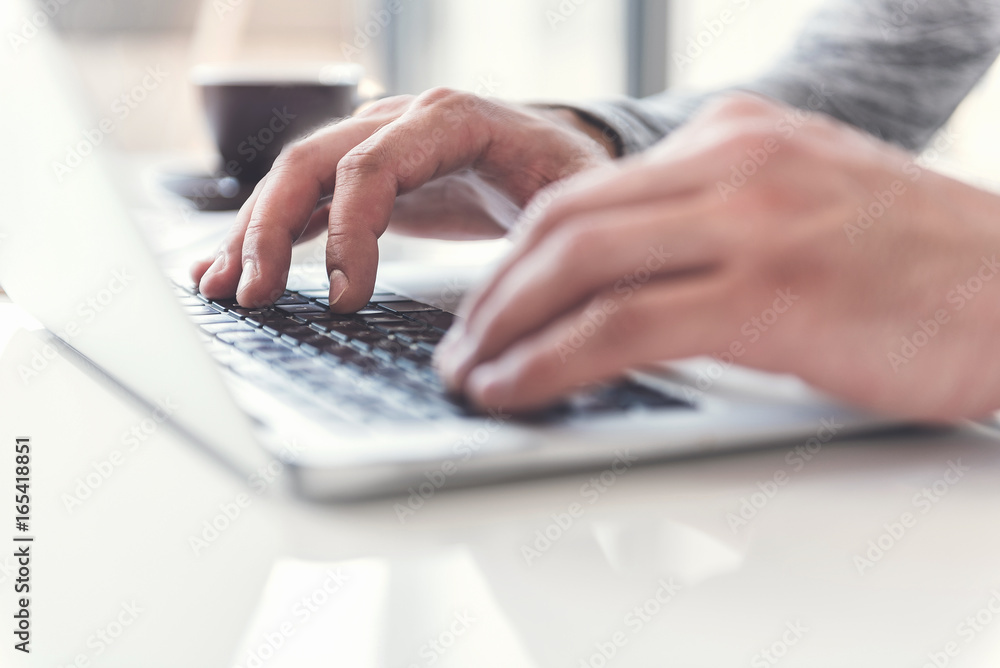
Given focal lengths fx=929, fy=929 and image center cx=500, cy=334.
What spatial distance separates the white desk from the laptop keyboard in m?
0.03

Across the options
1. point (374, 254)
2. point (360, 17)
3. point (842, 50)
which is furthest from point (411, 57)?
point (374, 254)

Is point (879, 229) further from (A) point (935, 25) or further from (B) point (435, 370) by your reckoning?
(A) point (935, 25)

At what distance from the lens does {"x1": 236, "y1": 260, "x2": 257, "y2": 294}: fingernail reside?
0.57 m

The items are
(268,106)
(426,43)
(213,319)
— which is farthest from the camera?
(426,43)

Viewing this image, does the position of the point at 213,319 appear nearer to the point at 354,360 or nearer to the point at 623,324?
the point at 354,360

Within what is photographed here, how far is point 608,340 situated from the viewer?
0.34m

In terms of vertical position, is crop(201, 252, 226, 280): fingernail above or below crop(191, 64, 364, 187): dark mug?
below

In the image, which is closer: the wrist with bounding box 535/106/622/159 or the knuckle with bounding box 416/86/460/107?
the knuckle with bounding box 416/86/460/107

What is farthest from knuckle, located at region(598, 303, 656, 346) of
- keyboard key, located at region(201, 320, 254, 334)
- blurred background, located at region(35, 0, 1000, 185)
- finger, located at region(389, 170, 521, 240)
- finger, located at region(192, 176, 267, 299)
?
blurred background, located at region(35, 0, 1000, 185)

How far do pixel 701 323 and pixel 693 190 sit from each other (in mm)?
53

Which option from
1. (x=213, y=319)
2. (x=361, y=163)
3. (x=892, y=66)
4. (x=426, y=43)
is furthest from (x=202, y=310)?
(x=426, y=43)

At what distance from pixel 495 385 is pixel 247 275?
0.29 metres

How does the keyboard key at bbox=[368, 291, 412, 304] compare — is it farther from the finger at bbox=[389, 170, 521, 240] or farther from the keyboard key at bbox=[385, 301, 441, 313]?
the finger at bbox=[389, 170, 521, 240]

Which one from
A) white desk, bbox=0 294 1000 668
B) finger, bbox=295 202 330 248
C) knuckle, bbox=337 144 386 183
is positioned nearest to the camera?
white desk, bbox=0 294 1000 668
